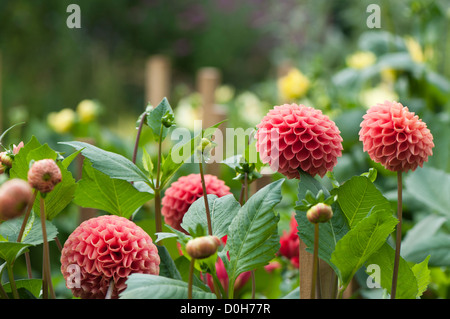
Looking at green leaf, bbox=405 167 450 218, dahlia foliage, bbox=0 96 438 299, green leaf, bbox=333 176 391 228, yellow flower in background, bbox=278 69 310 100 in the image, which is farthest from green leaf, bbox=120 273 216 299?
yellow flower in background, bbox=278 69 310 100

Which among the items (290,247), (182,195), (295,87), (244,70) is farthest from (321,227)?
(244,70)

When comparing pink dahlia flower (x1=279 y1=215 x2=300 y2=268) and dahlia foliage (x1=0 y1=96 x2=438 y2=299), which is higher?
dahlia foliage (x1=0 y1=96 x2=438 y2=299)

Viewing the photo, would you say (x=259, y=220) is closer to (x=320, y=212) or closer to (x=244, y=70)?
(x=320, y=212)

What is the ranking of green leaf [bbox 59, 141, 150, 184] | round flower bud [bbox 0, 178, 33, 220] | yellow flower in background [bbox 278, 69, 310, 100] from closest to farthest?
round flower bud [bbox 0, 178, 33, 220]
green leaf [bbox 59, 141, 150, 184]
yellow flower in background [bbox 278, 69, 310, 100]

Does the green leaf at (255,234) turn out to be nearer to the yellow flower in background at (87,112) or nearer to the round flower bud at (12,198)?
the round flower bud at (12,198)

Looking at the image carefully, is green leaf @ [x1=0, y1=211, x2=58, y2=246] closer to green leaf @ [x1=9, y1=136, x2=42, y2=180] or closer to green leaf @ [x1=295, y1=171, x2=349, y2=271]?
green leaf @ [x1=9, y1=136, x2=42, y2=180]

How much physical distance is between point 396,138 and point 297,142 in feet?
0.19

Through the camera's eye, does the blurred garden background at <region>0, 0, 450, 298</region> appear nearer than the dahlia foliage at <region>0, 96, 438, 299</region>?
No

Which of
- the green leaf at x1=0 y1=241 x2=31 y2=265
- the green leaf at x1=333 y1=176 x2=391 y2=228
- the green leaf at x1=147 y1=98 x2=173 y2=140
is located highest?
the green leaf at x1=147 y1=98 x2=173 y2=140

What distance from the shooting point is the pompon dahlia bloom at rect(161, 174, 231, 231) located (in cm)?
42

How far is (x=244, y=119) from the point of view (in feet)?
5.90

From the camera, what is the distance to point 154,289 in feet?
0.92

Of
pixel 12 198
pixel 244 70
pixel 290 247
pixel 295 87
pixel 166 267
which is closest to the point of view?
pixel 12 198
